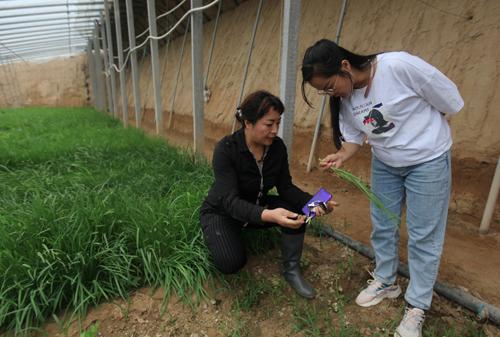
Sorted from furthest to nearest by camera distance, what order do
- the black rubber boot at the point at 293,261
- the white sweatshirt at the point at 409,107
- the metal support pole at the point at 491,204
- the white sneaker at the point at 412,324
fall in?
the metal support pole at the point at 491,204 → the black rubber boot at the point at 293,261 → the white sneaker at the point at 412,324 → the white sweatshirt at the point at 409,107

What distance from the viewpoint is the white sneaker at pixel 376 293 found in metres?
1.80

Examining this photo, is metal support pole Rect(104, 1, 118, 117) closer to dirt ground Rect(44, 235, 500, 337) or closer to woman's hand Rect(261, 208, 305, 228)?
dirt ground Rect(44, 235, 500, 337)

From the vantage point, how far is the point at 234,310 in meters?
1.80

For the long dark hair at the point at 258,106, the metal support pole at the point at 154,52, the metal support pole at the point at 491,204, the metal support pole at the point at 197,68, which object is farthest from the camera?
the metal support pole at the point at 154,52

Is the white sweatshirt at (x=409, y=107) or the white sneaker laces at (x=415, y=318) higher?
the white sweatshirt at (x=409, y=107)

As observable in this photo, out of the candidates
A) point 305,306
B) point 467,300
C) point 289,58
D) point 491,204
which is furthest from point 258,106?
point 491,204

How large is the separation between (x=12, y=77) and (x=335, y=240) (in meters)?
25.9

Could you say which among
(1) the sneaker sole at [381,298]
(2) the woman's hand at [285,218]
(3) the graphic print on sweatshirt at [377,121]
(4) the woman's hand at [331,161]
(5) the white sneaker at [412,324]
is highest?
(3) the graphic print on sweatshirt at [377,121]

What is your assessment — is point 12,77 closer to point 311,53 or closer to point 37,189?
point 37,189

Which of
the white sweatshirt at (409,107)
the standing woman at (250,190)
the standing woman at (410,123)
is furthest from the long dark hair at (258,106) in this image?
the white sweatshirt at (409,107)

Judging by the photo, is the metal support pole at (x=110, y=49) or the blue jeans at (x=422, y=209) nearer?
the blue jeans at (x=422, y=209)

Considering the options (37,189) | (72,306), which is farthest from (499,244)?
(37,189)

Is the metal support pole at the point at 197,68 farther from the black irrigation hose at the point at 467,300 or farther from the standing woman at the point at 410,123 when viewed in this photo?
the black irrigation hose at the point at 467,300

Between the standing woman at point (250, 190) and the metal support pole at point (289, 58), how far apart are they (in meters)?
0.44
